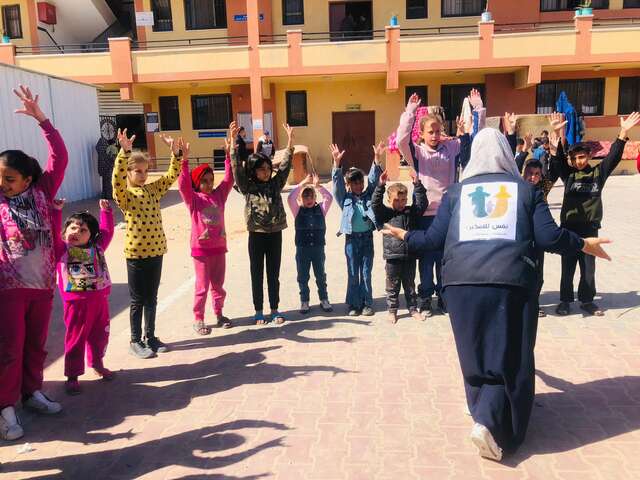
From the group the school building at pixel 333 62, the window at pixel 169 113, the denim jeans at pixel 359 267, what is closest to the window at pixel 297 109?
the school building at pixel 333 62

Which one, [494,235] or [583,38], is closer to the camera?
[494,235]

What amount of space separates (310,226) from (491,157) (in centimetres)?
280

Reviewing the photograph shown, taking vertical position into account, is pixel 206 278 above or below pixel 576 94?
below

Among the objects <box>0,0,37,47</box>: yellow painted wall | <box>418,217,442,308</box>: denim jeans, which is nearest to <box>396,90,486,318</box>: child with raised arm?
<box>418,217,442,308</box>: denim jeans

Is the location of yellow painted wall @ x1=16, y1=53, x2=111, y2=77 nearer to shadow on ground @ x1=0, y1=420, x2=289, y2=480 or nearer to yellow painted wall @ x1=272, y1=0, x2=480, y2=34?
yellow painted wall @ x1=272, y1=0, x2=480, y2=34

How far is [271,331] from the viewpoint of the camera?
554cm

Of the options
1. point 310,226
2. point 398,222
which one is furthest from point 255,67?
point 398,222

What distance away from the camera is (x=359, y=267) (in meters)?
5.90

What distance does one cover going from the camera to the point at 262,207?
5.42 metres

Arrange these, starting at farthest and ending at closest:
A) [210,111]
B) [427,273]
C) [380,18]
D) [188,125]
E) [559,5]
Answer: [188,125], [210,111], [380,18], [559,5], [427,273]

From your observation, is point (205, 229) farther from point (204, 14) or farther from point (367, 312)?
point (204, 14)

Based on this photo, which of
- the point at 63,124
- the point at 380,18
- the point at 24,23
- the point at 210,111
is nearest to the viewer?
the point at 63,124

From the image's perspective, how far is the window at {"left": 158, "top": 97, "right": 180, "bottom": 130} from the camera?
23.6 metres

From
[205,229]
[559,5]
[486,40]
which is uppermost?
[559,5]
